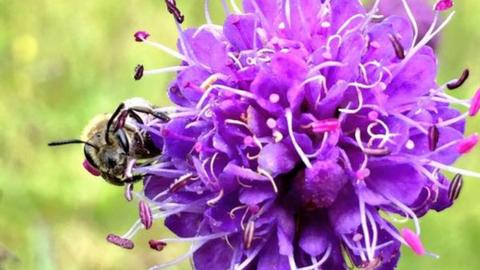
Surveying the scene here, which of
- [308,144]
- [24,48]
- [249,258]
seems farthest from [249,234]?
[24,48]

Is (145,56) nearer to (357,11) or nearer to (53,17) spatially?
(53,17)

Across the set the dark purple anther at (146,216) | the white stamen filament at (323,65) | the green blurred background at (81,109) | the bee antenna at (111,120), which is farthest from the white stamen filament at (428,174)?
the green blurred background at (81,109)

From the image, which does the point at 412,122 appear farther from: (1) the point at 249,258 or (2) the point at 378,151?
(1) the point at 249,258

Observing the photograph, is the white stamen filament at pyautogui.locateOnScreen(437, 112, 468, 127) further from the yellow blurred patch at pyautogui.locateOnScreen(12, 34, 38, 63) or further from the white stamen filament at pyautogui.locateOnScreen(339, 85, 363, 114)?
the yellow blurred patch at pyautogui.locateOnScreen(12, 34, 38, 63)

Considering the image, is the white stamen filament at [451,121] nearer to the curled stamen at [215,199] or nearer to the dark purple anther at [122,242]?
the curled stamen at [215,199]

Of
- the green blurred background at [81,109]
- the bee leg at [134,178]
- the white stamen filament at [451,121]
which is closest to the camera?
the white stamen filament at [451,121]

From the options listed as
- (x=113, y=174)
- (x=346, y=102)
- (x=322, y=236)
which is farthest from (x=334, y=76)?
(x=113, y=174)
